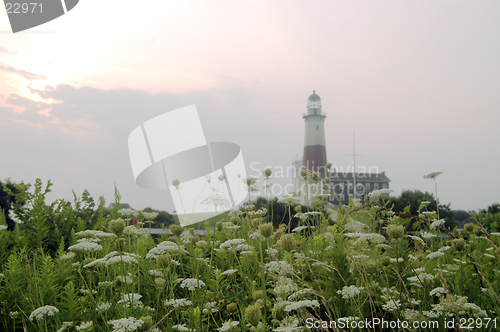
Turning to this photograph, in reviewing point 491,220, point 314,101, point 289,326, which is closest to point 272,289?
point 289,326

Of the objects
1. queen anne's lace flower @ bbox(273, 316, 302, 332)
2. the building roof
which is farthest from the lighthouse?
queen anne's lace flower @ bbox(273, 316, 302, 332)

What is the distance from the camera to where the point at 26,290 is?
3.08 meters

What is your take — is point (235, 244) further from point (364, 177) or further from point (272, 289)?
point (364, 177)

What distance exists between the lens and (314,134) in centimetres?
4797

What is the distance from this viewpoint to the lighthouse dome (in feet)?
162

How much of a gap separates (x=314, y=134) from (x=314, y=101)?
18.1 feet

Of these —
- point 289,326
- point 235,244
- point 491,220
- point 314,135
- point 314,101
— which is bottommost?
point 491,220

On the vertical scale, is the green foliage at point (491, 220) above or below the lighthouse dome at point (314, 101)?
below

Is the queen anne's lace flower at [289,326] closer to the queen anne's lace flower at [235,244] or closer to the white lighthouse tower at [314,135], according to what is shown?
the queen anne's lace flower at [235,244]

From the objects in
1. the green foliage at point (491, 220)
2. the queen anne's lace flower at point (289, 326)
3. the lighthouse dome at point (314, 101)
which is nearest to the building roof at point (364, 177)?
the lighthouse dome at point (314, 101)

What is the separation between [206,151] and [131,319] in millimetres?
6033

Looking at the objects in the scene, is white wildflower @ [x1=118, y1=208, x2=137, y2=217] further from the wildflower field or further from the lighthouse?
the lighthouse

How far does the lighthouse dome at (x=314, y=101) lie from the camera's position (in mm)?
49500

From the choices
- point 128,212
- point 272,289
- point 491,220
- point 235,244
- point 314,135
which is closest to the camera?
point 272,289
